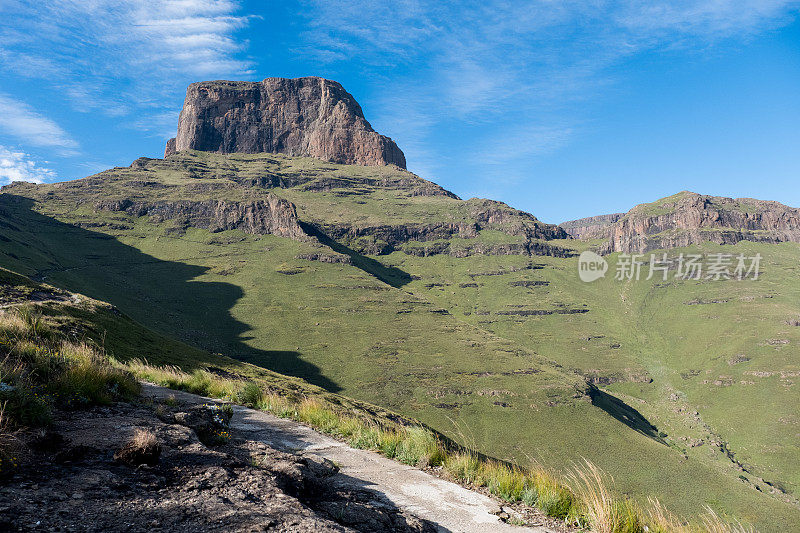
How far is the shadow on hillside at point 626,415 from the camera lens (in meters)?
144

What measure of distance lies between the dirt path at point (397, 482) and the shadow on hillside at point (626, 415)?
153m

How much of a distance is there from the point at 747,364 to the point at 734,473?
264 feet

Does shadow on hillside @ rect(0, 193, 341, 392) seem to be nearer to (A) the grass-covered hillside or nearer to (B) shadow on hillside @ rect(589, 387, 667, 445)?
(A) the grass-covered hillside

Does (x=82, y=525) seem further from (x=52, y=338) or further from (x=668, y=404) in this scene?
(x=668, y=404)

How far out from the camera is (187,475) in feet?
16.3

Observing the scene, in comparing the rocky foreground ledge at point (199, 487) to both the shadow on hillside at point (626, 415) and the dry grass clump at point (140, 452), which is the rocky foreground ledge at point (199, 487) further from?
the shadow on hillside at point (626, 415)

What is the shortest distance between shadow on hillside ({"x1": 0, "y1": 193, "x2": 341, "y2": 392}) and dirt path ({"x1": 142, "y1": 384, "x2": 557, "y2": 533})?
124 m

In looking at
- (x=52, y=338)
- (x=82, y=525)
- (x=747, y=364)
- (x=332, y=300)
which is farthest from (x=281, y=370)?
(x=747, y=364)

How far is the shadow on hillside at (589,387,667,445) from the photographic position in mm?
143625

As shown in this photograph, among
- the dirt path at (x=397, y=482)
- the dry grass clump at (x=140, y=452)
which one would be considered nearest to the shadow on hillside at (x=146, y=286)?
the dirt path at (x=397, y=482)

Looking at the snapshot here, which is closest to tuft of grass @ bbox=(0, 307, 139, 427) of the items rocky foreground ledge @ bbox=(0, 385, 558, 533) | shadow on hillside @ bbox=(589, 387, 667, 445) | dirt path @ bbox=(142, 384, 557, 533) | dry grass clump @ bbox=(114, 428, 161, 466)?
rocky foreground ledge @ bbox=(0, 385, 558, 533)

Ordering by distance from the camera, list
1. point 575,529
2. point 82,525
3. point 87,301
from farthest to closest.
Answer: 1. point 87,301
2. point 575,529
3. point 82,525

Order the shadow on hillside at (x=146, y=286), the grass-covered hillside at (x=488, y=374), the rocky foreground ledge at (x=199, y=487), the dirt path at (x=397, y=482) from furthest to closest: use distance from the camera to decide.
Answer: the shadow on hillside at (x=146, y=286)
the grass-covered hillside at (x=488, y=374)
the dirt path at (x=397, y=482)
the rocky foreground ledge at (x=199, y=487)

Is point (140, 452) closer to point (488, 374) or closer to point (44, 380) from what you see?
point (44, 380)
